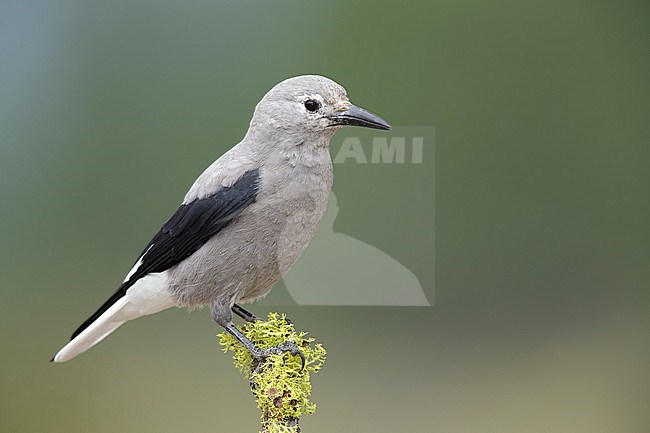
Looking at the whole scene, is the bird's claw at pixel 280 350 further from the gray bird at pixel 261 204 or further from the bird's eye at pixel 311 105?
the bird's eye at pixel 311 105

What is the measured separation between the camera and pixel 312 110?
1943 mm

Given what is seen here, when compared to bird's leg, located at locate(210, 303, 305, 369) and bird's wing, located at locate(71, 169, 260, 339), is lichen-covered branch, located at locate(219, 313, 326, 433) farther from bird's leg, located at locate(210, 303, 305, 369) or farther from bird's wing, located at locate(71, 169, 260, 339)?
bird's wing, located at locate(71, 169, 260, 339)

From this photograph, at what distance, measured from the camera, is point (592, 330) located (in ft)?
9.54

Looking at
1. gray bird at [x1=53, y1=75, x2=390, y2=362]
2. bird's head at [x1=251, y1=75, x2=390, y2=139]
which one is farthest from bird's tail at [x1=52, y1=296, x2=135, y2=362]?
bird's head at [x1=251, y1=75, x2=390, y2=139]

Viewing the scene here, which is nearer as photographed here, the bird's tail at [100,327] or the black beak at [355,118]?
the black beak at [355,118]

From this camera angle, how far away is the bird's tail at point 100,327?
213cm

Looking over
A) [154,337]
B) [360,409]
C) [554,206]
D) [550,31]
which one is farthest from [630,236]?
[154,337]

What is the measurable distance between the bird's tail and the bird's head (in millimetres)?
627

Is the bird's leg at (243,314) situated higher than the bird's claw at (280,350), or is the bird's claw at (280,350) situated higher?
the bird's leg at (243,314)

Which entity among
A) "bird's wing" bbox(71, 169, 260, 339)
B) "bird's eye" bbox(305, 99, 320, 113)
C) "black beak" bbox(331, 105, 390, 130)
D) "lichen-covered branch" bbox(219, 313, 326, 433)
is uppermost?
"bird's eye" bbox(305, 99, 320, 113)

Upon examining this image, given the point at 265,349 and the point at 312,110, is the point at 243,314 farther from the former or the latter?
the point at 312,110

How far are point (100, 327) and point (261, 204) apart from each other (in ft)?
1.91

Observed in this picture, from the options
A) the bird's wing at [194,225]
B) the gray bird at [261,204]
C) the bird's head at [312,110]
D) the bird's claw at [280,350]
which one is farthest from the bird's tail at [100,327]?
the bird's head at [312,110]

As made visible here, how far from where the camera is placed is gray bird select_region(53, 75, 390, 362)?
1.95 meters
